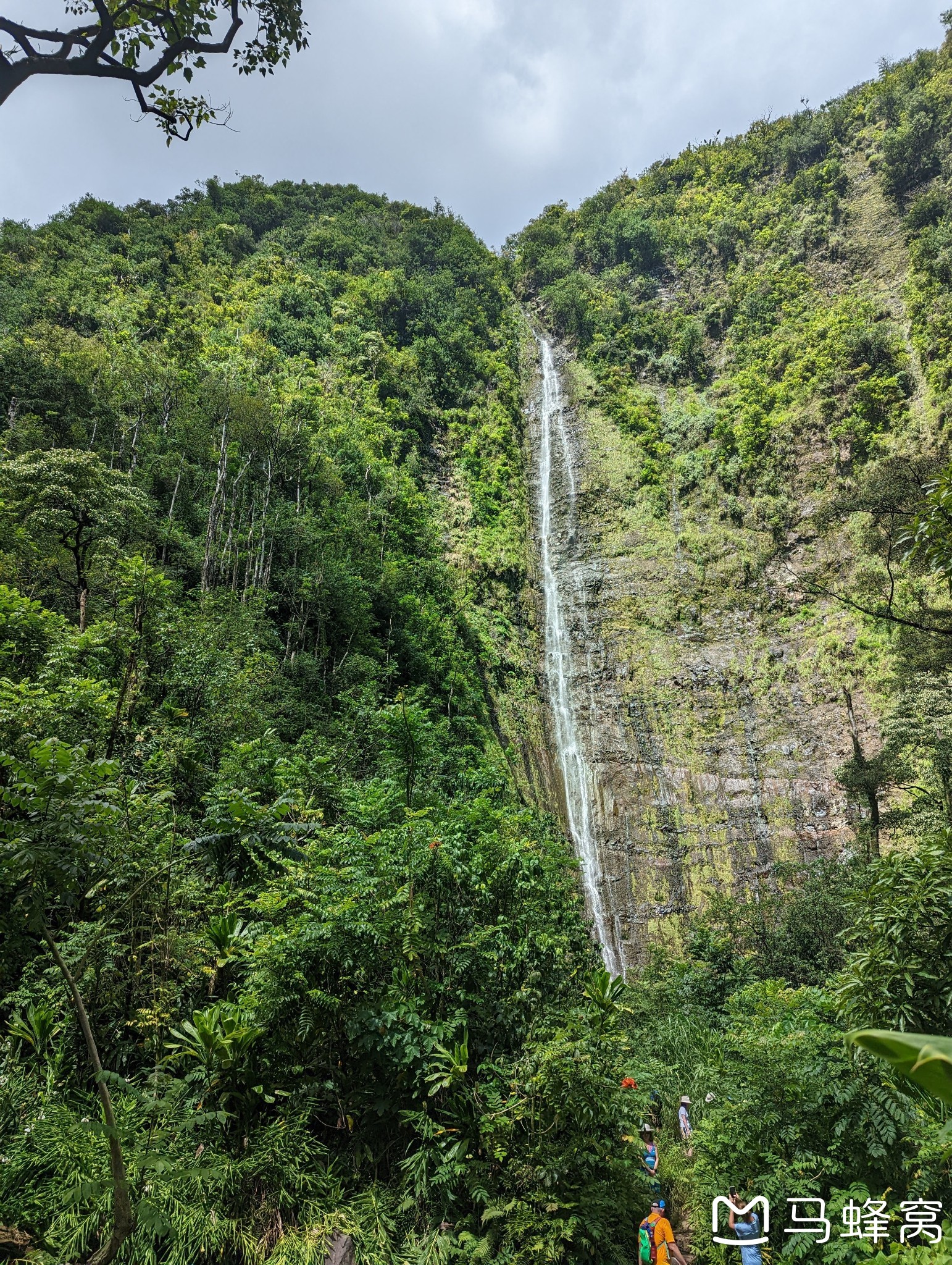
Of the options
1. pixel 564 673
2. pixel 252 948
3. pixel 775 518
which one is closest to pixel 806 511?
pixel 775 518

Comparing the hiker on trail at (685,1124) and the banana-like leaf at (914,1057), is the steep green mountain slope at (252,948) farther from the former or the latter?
the banana-like leaf at (914,1057)

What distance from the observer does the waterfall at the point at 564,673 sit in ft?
67.9

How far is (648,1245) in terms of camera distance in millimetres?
4492

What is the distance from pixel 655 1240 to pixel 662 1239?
0.05 m

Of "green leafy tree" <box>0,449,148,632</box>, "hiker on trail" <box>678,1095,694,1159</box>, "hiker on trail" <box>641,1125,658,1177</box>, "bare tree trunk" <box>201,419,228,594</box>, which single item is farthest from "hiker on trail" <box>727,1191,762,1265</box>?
"bare tree trunk" <box>201,419,228,594</box>

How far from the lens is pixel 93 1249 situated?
3508 mm

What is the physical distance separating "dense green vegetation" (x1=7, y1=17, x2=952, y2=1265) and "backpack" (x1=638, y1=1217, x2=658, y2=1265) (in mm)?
227

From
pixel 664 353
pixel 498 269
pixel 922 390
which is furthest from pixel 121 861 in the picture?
pixel 498 269

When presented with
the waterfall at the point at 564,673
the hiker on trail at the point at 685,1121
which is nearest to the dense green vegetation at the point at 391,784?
the hiker on trail at the point at 685,1121

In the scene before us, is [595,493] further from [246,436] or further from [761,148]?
[761,148]

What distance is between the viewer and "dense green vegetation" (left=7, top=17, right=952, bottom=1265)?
4016mm

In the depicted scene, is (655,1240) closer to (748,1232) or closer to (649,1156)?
(748,1232)

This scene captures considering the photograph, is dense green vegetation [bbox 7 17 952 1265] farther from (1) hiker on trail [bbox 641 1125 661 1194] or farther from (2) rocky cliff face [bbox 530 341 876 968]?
(2) rocky cliff face [bbox 530 341 876 968]

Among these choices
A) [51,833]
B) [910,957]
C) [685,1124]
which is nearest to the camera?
[51,833]
